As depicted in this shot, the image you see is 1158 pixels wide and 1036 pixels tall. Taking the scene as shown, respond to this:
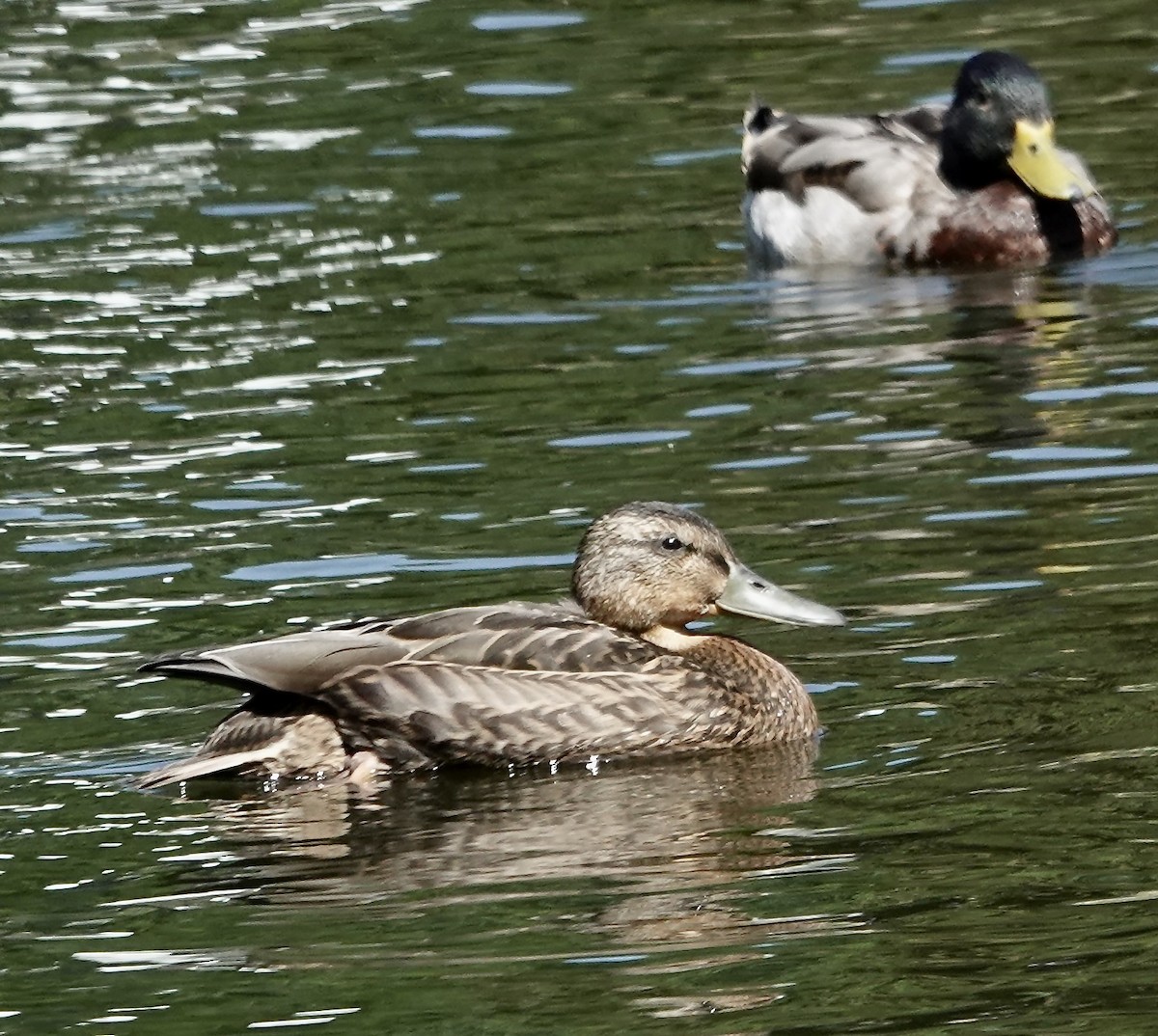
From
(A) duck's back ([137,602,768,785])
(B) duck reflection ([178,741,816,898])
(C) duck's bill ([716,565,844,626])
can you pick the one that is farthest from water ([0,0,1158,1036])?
(C) duck's bill ([716,565,844,626])

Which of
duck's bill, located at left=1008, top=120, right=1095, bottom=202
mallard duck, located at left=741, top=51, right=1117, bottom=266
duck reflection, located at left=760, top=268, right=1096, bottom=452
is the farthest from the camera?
mallard duck, located at left=741, top=51, right=1117, bottom=266

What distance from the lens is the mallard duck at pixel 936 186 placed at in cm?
1583

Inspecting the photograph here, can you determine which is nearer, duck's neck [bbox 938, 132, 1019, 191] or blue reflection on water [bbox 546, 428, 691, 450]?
blue reflection on water [bbox 546, 428, 691, 450]

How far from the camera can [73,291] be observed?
1584cm

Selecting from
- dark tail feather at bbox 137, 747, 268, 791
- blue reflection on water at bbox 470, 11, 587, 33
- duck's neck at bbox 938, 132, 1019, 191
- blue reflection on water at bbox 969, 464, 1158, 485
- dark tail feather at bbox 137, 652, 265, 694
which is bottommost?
blue reflection on water at bbox 969, 464, 1158, 485

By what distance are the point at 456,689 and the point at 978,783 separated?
1.77m

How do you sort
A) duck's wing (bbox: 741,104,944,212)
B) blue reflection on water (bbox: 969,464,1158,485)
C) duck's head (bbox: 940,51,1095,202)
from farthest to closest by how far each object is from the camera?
1. duck's wing (bbox: 741,104,944,212)
2. duck's head (bbox: 940,51,1095,202)
3. blue reflection on water (bbox: 969,464,1158,485)

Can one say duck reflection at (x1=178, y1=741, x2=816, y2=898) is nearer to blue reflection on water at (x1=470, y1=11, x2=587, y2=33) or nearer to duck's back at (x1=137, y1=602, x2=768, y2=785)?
duck's back at (x1=137, y1=602, x2=768, y2=785)

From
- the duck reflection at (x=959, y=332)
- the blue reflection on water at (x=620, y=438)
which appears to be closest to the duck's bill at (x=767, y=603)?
the duck reflection at (x=959, y=332)

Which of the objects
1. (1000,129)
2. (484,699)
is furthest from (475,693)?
(1000,129)

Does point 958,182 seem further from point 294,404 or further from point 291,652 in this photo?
point 291,652

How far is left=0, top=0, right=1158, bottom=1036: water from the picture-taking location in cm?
724

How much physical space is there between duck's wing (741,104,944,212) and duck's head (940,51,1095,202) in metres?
0.25

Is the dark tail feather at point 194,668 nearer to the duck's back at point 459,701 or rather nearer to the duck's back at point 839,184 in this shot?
the duck's back at point 459,701
